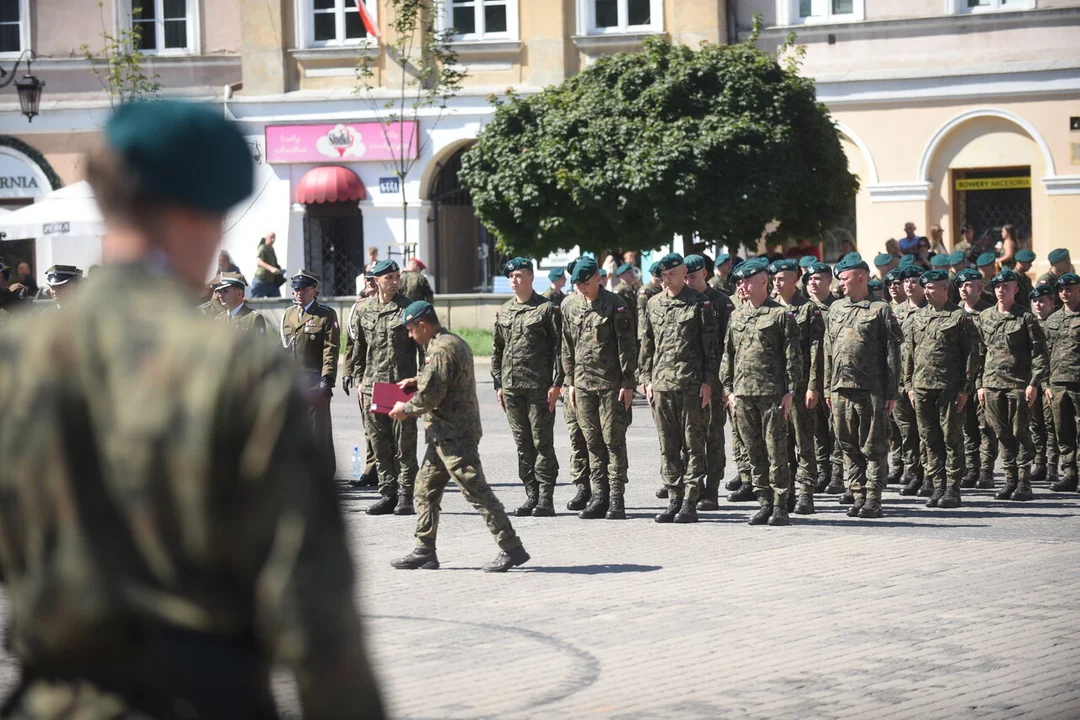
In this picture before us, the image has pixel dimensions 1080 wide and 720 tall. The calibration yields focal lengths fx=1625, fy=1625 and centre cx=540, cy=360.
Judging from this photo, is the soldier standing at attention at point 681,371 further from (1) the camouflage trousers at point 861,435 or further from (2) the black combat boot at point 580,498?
(1) the camouflage trousers at point 861,435

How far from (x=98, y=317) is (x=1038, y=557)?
365 inches

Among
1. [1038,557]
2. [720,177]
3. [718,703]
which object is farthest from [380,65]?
[718,703]

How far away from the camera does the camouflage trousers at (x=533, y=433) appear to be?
44.6 feet

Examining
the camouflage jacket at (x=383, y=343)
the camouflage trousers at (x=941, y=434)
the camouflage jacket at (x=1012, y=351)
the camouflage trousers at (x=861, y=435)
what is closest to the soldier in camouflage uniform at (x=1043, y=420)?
the camouflage jacket at (x=1012, y=351)

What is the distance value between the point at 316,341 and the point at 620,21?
20446 millimetres

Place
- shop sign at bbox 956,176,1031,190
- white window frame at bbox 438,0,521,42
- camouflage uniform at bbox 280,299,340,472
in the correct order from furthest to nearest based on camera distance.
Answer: white window frame at bbox 438,0,521,42, shop sign at bbox 956,176,1031,190, camouflage uniform at bbox 280,299,340,472

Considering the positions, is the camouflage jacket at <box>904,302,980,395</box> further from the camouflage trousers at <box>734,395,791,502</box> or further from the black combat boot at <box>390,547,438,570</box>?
the black combat boot at <box>390,547,438,570</box>

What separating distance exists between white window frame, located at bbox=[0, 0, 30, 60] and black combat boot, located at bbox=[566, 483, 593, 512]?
27.6m

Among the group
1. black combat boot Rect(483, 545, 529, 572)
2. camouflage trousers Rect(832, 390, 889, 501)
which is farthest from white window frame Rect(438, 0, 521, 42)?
black combat boot Rect(483, 545, 529, 572)

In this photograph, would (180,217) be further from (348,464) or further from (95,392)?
(348,464)

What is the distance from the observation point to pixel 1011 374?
14.9m

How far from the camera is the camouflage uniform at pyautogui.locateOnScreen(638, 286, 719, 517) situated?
13266mm

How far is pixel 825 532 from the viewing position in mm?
12281

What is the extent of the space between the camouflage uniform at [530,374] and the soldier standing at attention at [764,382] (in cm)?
162
